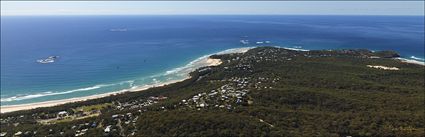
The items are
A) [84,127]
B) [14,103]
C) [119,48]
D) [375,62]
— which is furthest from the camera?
[119,48]

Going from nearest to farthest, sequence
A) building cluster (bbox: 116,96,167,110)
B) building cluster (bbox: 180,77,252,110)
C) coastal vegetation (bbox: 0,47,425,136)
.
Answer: coastal vegetation (bbox: 0,47,425,136) → building cluster (bbox: 180,77,252,110) → building cluster (bbox: 116,96,167,110)

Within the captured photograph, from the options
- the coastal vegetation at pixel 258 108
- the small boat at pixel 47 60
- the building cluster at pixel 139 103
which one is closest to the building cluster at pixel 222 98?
the coastal vegetation at pixel 258 108

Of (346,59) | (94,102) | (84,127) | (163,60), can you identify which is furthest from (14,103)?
(346,59)

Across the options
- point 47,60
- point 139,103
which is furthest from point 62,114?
point 47,60

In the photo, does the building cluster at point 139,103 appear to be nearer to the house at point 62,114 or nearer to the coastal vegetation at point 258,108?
the coastal vegetation at point 258,108

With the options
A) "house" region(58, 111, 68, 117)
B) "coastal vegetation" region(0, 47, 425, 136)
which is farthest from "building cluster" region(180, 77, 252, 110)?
"house" region(58, 111, 68, 117)

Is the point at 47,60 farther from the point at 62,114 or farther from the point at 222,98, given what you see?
the point at 222,98

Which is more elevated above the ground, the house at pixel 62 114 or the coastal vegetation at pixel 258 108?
the coastal vegetation at pixel 258 108

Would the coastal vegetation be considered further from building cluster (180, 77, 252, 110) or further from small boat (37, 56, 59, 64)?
small boat (37, 56, 59, 64)

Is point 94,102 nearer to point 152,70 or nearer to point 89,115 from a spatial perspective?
point 89,115
